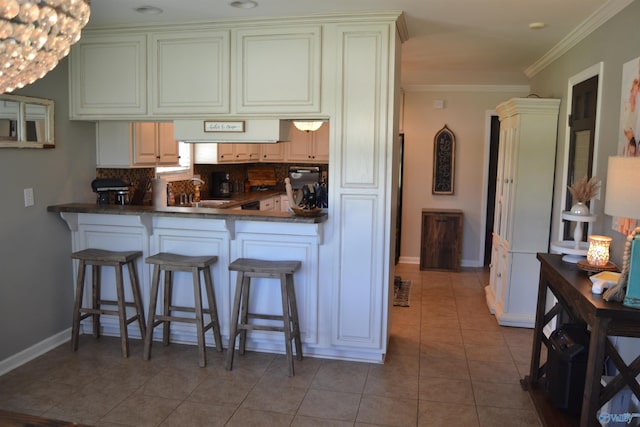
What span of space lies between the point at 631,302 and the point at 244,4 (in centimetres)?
267

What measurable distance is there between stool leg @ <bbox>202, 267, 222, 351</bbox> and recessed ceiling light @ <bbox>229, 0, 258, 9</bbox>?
1.76m

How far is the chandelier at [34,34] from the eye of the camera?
113 cm

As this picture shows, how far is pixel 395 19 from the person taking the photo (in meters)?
3.40

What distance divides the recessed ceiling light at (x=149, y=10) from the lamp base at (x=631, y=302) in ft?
10.2

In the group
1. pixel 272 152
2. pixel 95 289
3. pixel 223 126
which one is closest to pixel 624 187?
pixel 223 126

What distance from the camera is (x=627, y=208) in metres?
2.29

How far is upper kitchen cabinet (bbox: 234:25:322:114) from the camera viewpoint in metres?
3.56

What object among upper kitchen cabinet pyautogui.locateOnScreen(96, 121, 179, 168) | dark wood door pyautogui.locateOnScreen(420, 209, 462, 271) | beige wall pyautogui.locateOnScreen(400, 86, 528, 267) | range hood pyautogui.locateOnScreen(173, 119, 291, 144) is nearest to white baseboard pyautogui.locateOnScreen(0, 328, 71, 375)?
upper kitchen cabinet pyautogui.locateOnScreen(96, 121, 179, 168)

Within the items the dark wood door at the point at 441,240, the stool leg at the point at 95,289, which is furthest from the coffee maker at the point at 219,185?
the dark wood door at the point at 441,240

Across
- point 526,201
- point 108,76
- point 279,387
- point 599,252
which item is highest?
point 108,76

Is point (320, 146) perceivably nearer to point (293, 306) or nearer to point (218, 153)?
point (218, 153)

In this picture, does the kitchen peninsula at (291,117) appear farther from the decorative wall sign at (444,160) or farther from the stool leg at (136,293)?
the decorative wall sign at (444,160)

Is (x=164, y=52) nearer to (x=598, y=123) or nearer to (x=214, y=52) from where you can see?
(x=214, y=52)

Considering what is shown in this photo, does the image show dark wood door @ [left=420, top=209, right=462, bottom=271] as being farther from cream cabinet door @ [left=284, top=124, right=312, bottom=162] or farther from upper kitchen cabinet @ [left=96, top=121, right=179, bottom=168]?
upper kitchen cabinet @ [left=96, top=121, right=179, bottom=168]
